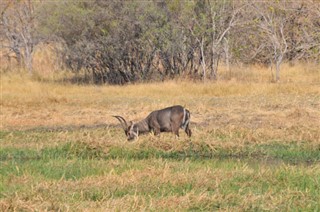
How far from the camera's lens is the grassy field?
631 cm

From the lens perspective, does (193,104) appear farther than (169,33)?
No

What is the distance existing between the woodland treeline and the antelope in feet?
31.0

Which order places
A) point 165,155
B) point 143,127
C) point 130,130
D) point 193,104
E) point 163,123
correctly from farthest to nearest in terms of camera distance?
point 193,104 < point 143,127 < point 130,130 < point 163,123 < point 165,155

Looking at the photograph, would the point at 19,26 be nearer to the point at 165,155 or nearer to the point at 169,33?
the point at 169,33

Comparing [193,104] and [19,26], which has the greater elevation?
[19,26]

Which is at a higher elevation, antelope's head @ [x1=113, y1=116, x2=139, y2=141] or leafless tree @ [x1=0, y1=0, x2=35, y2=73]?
leafless tree @ [x1=0, y1=0, x2=35, y2=73]

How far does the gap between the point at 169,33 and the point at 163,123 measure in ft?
33.7

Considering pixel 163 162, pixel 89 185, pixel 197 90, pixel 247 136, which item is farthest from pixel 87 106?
pixel 89 185

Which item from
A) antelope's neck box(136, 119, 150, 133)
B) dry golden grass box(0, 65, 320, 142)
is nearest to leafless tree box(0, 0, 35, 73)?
dry golden grass box(0, 65, 320, 142)

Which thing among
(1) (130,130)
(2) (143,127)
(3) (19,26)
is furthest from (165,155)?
(3) (19,26)

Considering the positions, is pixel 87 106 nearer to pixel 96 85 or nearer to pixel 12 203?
pixel 96 85

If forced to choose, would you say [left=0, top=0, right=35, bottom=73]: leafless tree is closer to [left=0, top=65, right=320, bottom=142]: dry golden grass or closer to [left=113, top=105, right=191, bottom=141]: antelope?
[left=0, top=65, right=320, bottom=142]: dry golden grass

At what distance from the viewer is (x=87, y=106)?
17.2 m

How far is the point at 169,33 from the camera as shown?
70.2ft
